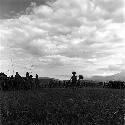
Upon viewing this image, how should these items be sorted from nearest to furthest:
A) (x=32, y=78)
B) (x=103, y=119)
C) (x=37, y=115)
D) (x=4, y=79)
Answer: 1. (x=103, y=119)
2. (x=37, y=115)
3. (x=4, y=79)
4. (x=32, y=78)

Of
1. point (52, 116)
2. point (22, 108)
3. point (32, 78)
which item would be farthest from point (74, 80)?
point (52, 116)

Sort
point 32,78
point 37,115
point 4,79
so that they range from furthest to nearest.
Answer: point 32,78 < point 4,79 < point 37,115

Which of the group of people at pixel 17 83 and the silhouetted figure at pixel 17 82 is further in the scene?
the silhouetted figure at pixel 17 82

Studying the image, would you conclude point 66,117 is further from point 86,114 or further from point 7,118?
point 7,118

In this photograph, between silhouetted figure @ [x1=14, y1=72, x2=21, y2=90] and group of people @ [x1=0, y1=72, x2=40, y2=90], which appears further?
silhouetted figure @ [x1=14, y1=72, x2=21, y2=90]

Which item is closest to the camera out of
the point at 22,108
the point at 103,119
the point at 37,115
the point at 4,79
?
the point at 103,119

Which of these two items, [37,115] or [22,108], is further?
[22,108]

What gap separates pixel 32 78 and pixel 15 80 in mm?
2890

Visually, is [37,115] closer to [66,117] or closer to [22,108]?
[66,117]

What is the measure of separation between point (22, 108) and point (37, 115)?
2.29 m

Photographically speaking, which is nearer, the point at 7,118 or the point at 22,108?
the point at 7,118

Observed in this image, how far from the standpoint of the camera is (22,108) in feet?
45.4

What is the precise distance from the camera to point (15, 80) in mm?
34719

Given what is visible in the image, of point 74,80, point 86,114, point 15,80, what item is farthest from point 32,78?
point 86,114
